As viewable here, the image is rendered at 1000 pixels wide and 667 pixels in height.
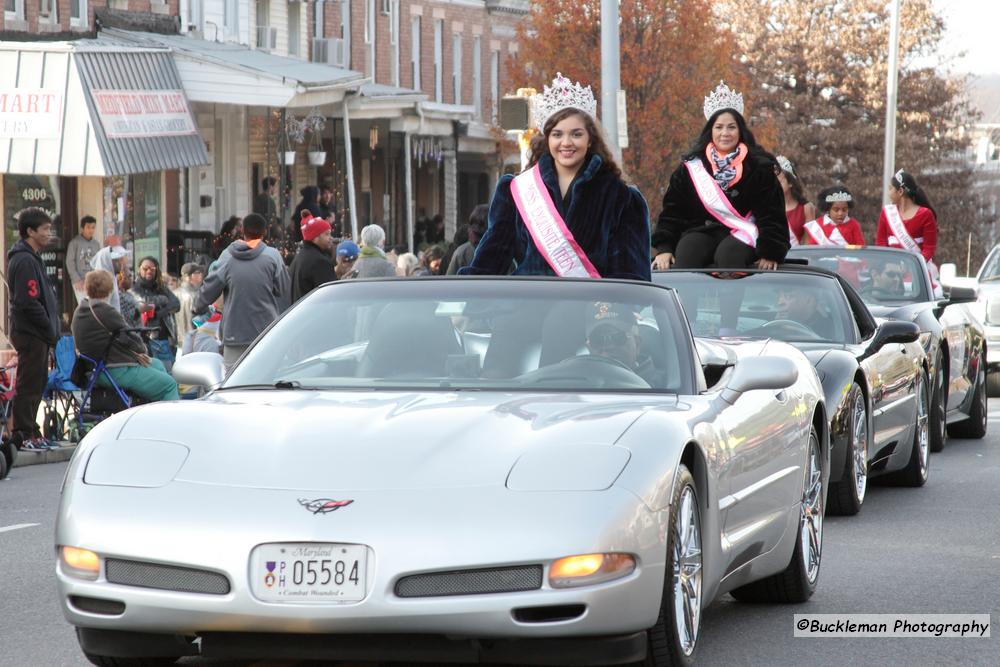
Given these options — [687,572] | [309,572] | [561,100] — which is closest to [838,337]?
[561,100]

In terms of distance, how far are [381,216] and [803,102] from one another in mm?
25806

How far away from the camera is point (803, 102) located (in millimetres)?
64750

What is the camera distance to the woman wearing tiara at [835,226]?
54.0 ft

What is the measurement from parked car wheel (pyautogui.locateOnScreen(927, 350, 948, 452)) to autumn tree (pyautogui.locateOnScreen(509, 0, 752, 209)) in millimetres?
31072

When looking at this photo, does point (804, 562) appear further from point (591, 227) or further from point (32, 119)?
point (32, 119)

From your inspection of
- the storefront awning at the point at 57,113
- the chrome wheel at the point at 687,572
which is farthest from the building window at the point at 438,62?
the chrome wheel at the point at 687,572

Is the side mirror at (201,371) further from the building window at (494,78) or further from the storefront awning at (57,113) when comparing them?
the building window at (494,78)

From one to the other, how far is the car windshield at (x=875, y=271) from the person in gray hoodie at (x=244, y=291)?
4.25 metres

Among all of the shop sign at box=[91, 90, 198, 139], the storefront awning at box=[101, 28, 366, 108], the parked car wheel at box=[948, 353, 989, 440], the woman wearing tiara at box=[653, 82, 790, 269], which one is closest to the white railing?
the storefront awning at box=[101, 28, 366, 108]

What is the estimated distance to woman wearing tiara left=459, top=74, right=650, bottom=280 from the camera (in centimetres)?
856

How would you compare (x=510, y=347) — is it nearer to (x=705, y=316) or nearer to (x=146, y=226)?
(x=705, y=316)

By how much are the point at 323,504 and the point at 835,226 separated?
1195 cm

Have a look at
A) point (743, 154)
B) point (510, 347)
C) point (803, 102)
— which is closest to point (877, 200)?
point (803, 102)

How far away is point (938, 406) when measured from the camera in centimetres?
1342
